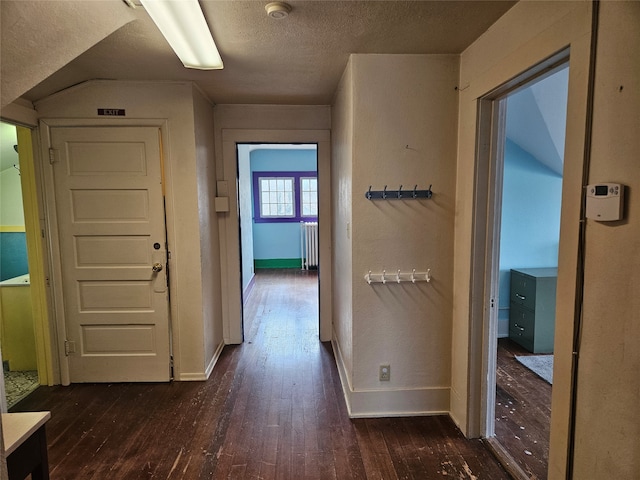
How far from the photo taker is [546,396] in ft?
8.35

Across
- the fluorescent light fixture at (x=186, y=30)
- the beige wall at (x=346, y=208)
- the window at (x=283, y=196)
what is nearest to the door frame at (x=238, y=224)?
the beige wall at (x=346, y=208)

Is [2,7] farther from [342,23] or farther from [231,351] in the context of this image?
[231,351]

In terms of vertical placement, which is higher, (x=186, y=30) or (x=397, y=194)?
(x=186, y=30)

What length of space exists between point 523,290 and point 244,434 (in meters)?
2.72

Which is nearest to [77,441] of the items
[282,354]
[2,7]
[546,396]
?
[282,354]

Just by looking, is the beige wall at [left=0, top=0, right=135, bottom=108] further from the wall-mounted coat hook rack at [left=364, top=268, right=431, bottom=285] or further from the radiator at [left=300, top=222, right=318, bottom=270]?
the radiator at [left=300, top=222, right=318, bottom=270]

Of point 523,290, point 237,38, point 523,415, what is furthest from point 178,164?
point 523,290

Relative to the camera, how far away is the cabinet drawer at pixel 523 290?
318 cm

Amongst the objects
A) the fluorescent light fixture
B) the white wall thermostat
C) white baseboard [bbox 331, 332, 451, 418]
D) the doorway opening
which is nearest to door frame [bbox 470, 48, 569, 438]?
the doorway opening

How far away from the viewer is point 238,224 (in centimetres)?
350

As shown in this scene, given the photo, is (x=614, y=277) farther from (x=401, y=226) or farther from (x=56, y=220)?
(x=56, y=220)

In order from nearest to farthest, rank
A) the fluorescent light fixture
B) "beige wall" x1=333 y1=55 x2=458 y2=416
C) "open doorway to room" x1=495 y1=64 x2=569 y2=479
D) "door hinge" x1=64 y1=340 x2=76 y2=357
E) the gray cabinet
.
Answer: the fluorescent light fixture, "beige wall" x1=333 y1=55 x2=458 y2=416, "open doorway to room" x1=495 y1=64 x2=569 y2=479, "door hinge" x1=64 y1=340 x2=76 y2=357, the gray cabinet

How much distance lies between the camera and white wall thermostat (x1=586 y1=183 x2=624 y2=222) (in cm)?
110

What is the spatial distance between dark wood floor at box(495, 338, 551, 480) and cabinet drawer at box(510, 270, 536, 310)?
0.54 m
